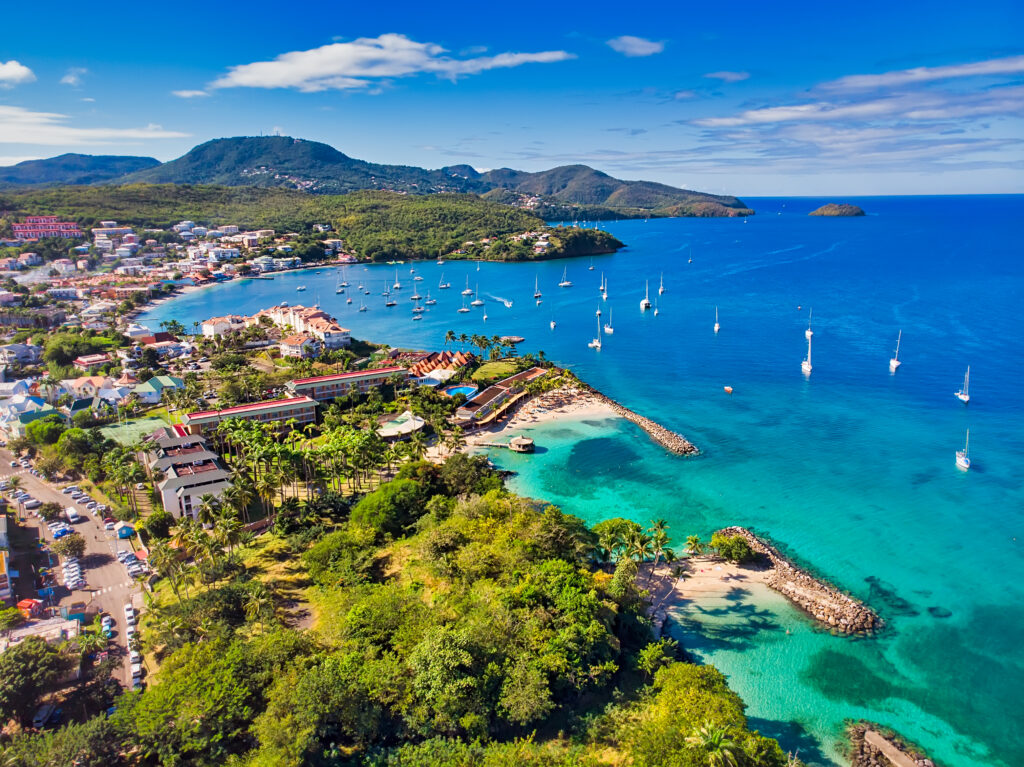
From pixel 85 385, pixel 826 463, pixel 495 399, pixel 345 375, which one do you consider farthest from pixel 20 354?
pixel 826 463

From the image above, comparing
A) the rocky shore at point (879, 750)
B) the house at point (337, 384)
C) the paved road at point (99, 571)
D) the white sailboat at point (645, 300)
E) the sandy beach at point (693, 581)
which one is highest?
the white sailboat at point (645, 300)

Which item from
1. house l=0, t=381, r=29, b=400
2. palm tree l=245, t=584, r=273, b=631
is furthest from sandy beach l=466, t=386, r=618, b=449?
house l=0, t=381, r=29, b=400

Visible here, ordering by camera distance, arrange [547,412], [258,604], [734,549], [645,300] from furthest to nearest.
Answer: [645,300]
[547,412]
[734,549]
[258,604]

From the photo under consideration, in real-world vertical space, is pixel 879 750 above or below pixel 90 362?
below

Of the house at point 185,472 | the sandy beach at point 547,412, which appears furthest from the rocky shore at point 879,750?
the house at point 185,472


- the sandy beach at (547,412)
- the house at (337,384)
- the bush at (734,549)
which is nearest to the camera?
the bush at (734,549)

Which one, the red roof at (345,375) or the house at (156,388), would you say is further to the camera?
the house at (156,388)

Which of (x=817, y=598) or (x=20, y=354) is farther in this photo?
(x=20, y=354)

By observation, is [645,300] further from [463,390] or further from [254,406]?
[254,406]

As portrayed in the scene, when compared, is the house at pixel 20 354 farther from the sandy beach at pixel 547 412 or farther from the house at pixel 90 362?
the sandy beach at pixel 547 412
